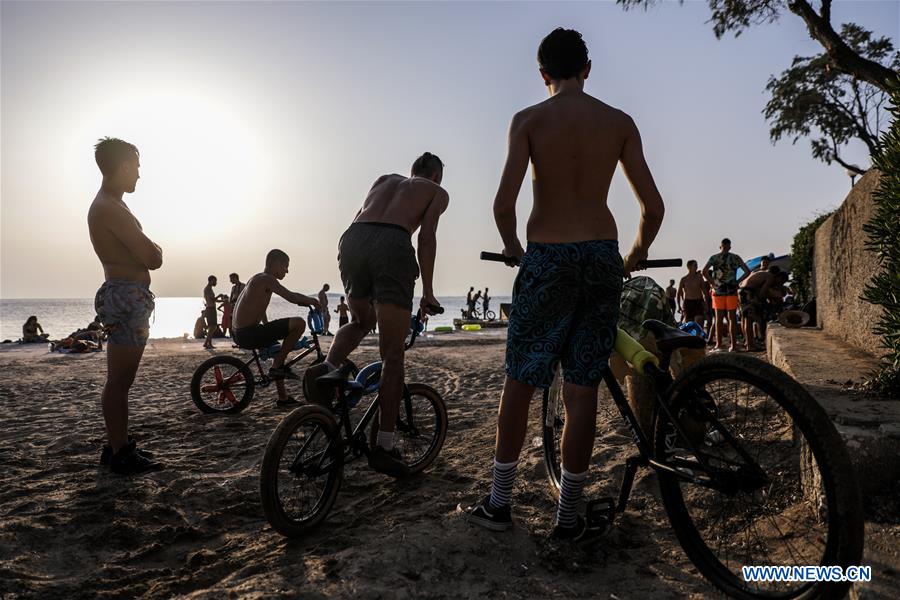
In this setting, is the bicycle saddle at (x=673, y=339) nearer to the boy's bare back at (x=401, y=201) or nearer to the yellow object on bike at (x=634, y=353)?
the yellow object on bike at (x=634, y=353)

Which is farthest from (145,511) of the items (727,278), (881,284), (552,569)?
(727,278)

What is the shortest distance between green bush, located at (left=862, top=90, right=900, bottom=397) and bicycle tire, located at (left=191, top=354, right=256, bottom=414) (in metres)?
5.71

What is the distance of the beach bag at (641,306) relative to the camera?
360 cm

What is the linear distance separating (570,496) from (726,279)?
9.26m

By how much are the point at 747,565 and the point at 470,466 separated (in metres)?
1.91

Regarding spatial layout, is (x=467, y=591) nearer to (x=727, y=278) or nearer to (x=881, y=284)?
(x=881, y=284)

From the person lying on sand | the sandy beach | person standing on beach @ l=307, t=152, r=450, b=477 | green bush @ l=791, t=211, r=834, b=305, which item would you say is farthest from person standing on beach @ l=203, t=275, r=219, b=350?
green bush @ l=791, t=211, r=834, b=305

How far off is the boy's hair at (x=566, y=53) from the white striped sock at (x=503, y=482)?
1.84 metres

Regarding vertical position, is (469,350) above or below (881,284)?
below

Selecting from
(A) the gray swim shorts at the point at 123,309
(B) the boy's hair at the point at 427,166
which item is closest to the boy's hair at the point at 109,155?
(A) the gray swim shorts at the point at 123,309

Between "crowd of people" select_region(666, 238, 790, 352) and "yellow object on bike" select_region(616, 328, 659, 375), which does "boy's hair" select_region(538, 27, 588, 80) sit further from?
"crowd of people" select_region(666, 238, 790, 352)

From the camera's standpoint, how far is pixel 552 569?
2262 millimetres

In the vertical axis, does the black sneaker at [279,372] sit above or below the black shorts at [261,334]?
below

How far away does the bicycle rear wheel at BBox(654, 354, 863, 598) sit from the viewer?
5.57 feet
